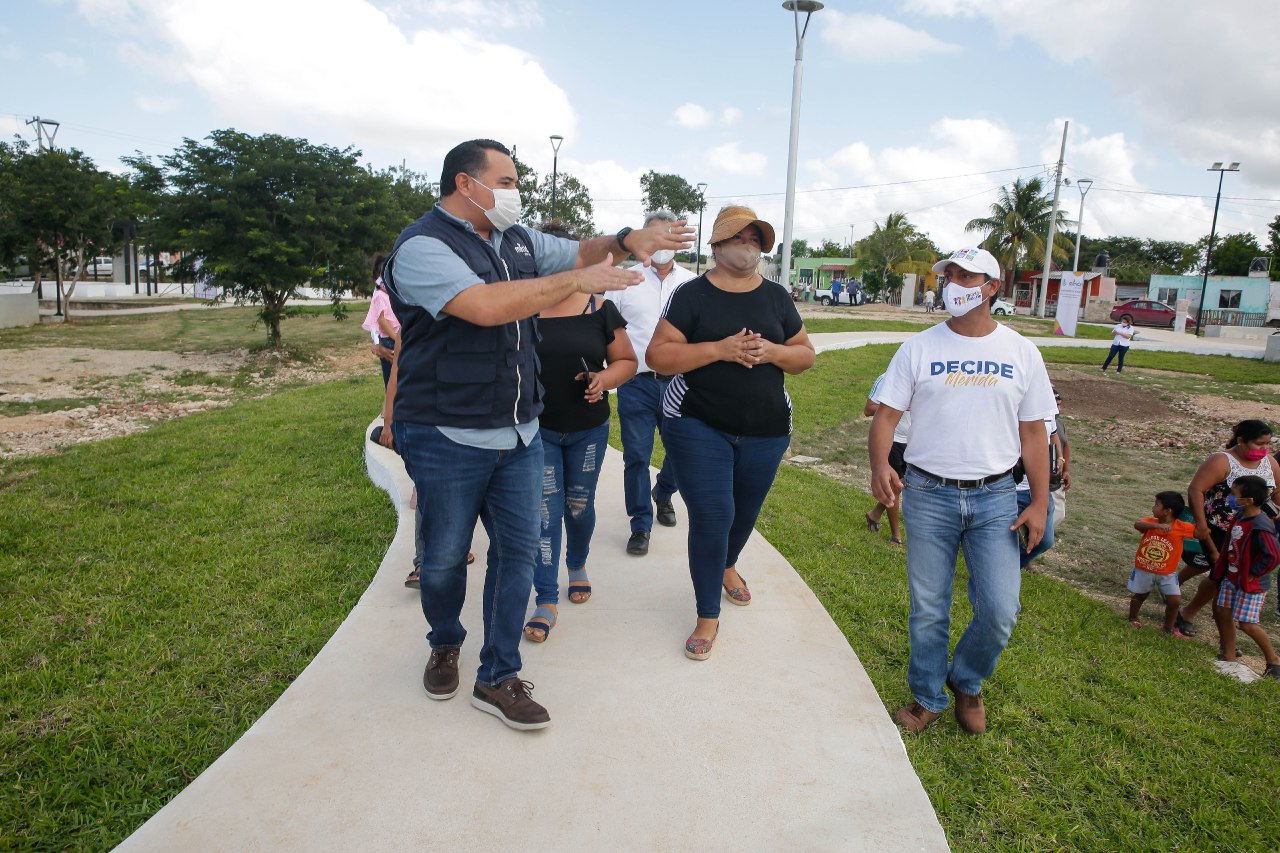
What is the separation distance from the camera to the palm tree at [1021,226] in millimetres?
50469

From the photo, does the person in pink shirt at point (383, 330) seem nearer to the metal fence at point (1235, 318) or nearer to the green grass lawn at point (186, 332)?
the green grass lawn at point (186, 332)

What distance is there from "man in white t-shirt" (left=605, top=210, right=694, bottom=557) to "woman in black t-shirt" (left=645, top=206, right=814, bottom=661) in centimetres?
117

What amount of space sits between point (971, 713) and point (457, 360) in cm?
239

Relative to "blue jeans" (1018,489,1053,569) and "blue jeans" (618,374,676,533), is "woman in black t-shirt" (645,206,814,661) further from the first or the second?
"blue jeans" (618,374,676,533)

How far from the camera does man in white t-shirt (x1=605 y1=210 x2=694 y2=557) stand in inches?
183

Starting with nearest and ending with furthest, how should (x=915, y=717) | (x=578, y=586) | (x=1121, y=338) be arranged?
(x=915, y=717)
(x=578, y=586)
(x=1121, y=338)

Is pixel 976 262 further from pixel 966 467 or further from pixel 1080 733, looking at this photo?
pixel 1080 733

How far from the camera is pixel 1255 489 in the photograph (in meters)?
4.43

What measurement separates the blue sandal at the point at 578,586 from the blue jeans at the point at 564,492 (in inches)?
5.5

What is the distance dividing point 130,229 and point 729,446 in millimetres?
38276

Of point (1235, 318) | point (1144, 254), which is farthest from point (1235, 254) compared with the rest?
point (1235, 318)

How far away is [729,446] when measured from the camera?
10.9ft

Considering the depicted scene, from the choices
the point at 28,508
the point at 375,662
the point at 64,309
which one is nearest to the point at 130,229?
the point at 64,309

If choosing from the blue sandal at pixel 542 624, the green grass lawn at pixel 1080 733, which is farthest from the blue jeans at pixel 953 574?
the blue sandal at pixel 542 624
